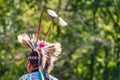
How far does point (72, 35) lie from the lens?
1180 centimetres

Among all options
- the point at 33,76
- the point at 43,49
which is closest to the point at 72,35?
the point at 43,49

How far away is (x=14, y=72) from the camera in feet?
35.7

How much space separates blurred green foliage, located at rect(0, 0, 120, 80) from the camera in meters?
11.2

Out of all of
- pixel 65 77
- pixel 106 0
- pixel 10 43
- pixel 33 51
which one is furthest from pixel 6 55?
pixel 33 51

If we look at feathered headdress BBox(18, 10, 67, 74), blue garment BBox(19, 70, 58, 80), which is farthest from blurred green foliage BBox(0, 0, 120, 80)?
blue garment BBox(19, 70, 58, 80)

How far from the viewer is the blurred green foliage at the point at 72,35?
11180 mm

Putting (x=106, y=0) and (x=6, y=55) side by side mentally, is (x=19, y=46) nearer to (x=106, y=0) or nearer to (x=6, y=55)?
(x=6, y=55)

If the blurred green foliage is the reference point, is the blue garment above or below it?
above

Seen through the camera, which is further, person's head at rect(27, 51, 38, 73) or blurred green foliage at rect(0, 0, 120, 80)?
blurred green foliage at rect(0, 0, 120, 80)

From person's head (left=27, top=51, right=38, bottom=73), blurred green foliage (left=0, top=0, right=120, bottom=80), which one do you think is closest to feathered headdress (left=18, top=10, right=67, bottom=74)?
person's head (left=27, top=51, right=38, bottom=73)

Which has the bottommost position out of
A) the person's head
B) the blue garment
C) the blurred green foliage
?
the blurred green foliage

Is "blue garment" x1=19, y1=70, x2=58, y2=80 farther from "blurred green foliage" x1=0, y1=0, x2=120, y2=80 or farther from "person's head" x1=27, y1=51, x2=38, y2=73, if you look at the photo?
"blurred green foliage" x1=0, y1=0, x2=120, y2=80

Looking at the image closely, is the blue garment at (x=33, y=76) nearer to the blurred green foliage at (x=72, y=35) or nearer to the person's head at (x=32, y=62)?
the person's head at (x=32, y=62)

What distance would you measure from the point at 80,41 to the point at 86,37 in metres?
0.17
